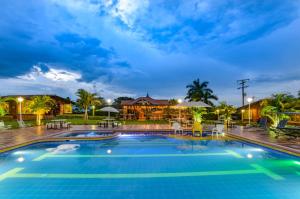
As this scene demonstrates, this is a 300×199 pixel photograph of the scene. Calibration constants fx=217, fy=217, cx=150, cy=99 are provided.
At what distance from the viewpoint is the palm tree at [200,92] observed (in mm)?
38041

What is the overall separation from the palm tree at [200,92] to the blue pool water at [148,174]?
28.4 metres

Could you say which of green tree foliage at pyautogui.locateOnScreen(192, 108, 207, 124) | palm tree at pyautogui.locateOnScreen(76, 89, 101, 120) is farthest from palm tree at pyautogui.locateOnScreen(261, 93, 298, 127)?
palm tree at pyautogui.locateOnScreen(76, 89, 101, 120)

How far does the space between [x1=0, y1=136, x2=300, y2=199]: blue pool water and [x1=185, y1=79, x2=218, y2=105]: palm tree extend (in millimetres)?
28352

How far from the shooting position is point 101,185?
548 cm

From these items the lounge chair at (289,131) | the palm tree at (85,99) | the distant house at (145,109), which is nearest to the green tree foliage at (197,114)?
the lounge chair at (289,131)

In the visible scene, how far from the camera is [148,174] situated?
6.41 metres

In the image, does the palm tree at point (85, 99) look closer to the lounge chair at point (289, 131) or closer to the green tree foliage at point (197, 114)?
the green tree foliage at point (197, 114)

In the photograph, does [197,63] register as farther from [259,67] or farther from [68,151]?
[68,151]

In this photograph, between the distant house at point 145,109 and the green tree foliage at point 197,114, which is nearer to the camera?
the green tree foliage at point 197,114

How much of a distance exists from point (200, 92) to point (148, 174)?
3332 cm

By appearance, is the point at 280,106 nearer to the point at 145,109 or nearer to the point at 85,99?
the point at 145,109

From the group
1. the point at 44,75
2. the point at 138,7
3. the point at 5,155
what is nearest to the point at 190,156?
the point at 5,155

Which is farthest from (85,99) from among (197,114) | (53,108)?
(197,114)

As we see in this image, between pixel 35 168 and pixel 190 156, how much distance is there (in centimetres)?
566
